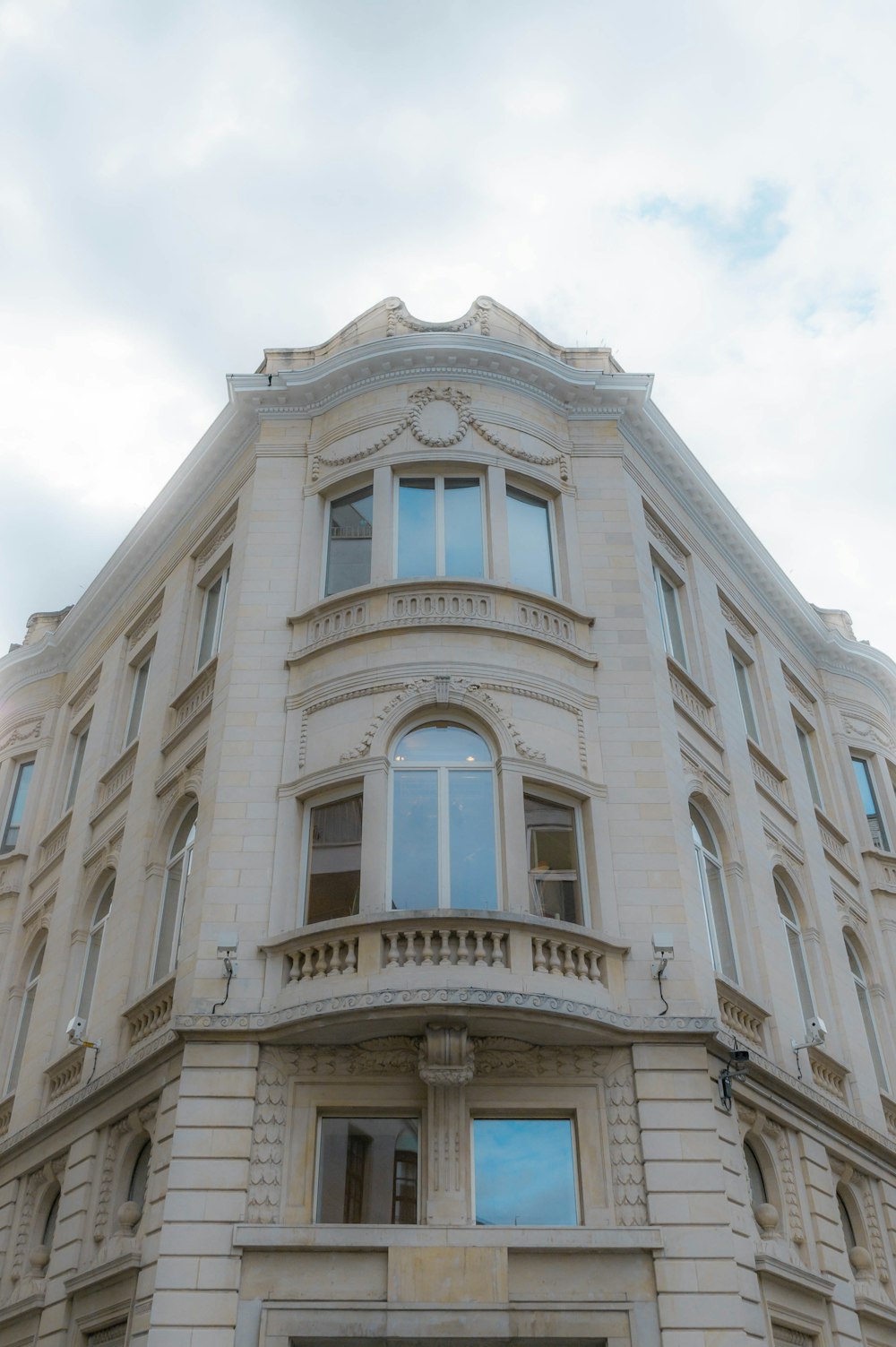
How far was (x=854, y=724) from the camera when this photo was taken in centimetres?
2727

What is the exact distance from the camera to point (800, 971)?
66.3 ft

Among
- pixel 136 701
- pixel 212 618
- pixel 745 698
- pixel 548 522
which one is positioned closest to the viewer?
pixel 548 522

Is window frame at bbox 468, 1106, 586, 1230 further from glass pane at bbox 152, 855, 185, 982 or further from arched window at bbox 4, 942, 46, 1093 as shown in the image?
arched window at bbox 4, 942, 46, 1093

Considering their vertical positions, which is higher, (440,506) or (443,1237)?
(440,506)

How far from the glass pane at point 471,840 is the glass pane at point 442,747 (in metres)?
0.26

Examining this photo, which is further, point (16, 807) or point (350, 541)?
point (16, 807)

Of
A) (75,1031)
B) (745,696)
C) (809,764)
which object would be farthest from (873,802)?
(75,1031)

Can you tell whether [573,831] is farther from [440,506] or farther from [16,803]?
[16,803]

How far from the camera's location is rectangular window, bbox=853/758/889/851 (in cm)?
2662

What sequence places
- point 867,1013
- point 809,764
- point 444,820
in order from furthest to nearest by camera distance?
Result: point 809,764
point 867,1013
point 444,820

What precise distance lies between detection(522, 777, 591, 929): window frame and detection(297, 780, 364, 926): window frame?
2032 millimetres

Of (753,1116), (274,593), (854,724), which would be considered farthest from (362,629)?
(854,724)

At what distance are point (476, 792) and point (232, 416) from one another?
8.57m

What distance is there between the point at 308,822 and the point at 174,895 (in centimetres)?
Result: 310
